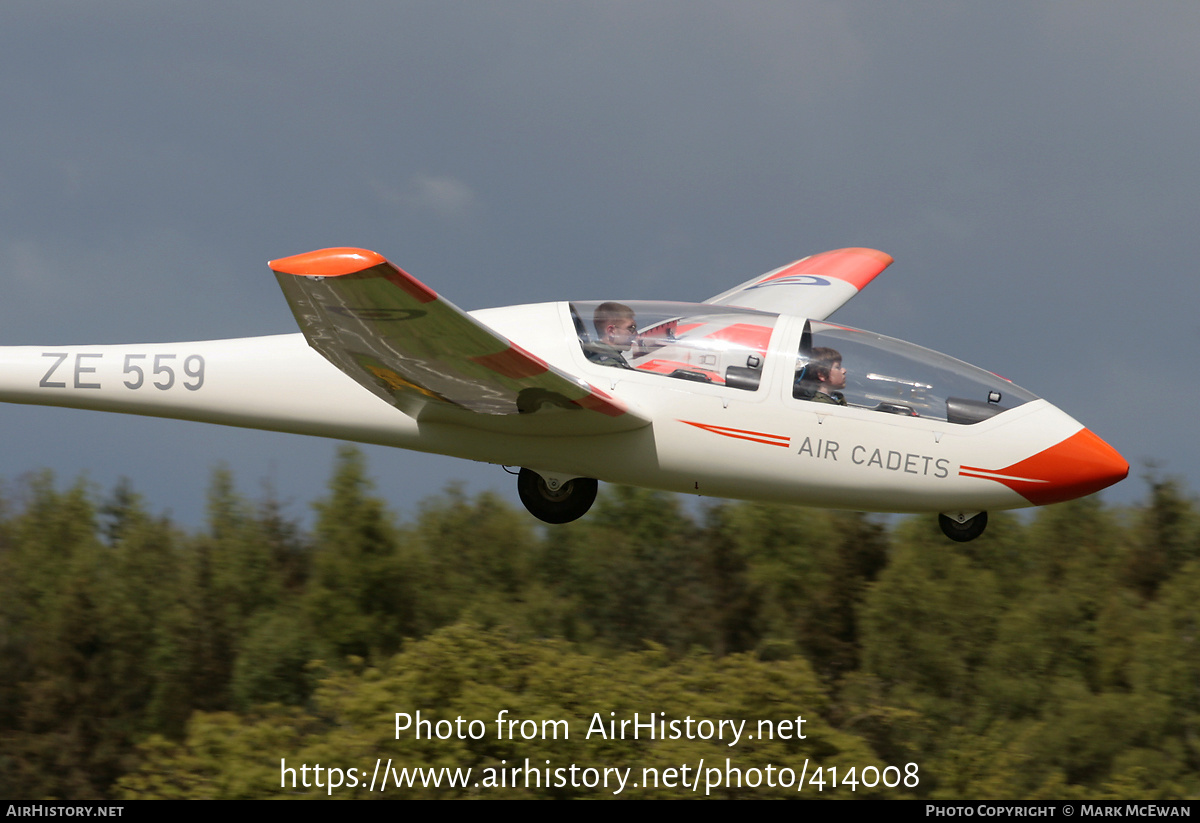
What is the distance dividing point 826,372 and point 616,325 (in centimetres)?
191

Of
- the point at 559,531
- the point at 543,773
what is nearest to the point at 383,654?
the point at 559,531

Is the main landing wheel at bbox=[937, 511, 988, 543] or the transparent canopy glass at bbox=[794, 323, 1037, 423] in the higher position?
the transparent canopy glass at bbox=[794, 323, 1037, 423]

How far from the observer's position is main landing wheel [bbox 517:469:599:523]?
1184cm

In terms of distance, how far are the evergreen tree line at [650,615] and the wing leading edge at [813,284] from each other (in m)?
16.1

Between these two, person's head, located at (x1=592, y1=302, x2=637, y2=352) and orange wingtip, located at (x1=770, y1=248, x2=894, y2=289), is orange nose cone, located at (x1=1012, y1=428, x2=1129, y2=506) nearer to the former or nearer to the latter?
person's head, located at (x1=592, y1=302, x2=637, y2=352)

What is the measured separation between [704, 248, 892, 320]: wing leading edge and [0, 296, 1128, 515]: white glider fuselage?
406 cm

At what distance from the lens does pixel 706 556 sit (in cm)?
4953

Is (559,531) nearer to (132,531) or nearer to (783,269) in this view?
(132,531)

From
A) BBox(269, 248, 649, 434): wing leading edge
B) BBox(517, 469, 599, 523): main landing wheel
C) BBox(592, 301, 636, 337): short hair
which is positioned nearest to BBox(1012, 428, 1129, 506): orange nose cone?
BBox(269, 248, 649, 434): wing leading edge

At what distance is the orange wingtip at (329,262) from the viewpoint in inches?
313

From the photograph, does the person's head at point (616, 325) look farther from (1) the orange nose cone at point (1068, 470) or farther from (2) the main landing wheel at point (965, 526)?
(1) the orange nose cone at point (1068, 470)

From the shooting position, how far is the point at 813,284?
50.9ft

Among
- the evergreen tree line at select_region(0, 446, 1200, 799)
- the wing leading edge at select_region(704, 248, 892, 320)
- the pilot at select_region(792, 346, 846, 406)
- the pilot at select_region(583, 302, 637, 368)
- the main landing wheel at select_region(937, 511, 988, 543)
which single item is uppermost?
the wing leading edge at select_region(704, 248, 892, 320)

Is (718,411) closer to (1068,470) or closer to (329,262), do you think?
(1068,470)
